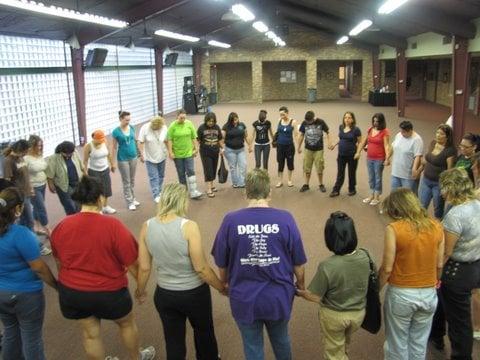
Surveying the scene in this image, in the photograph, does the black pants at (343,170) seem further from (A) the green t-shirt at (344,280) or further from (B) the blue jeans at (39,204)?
(A) the green t-shirt at (344,280)

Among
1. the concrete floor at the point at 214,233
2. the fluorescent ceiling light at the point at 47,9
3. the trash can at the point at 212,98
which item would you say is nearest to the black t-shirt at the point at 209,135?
the concrete floor at the point at 214,233

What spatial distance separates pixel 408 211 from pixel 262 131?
5.65 metres

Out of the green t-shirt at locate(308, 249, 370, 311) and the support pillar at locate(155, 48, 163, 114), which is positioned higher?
the support pillar at locate(155, 48, 163, 114)

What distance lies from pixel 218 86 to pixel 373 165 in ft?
75.8

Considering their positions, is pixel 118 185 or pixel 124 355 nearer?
pixel 124 355

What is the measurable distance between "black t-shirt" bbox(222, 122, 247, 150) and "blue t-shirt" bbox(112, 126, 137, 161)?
5.53 feet

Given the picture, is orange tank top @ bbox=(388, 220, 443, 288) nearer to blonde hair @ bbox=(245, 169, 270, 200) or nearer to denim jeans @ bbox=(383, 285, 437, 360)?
denim jeans @ bbox=(383, 285, 437, 360)

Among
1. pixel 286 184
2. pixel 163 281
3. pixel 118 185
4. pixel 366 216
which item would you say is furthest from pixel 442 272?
pixel 118 185

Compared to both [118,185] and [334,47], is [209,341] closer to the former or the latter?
[118,185]

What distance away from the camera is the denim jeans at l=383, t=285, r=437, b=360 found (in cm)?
285

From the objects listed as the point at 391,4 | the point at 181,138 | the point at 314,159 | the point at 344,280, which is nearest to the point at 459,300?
the point at 344,280

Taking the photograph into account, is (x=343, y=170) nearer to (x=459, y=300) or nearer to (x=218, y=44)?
(x=459, y=300)

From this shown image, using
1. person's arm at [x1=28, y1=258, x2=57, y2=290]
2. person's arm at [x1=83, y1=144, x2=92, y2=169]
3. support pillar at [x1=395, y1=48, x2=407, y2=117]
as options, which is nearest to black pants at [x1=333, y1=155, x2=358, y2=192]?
person's arm at [x1=83, y1=144, x2=92, y2=169]

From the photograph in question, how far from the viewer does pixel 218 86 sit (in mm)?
29141
